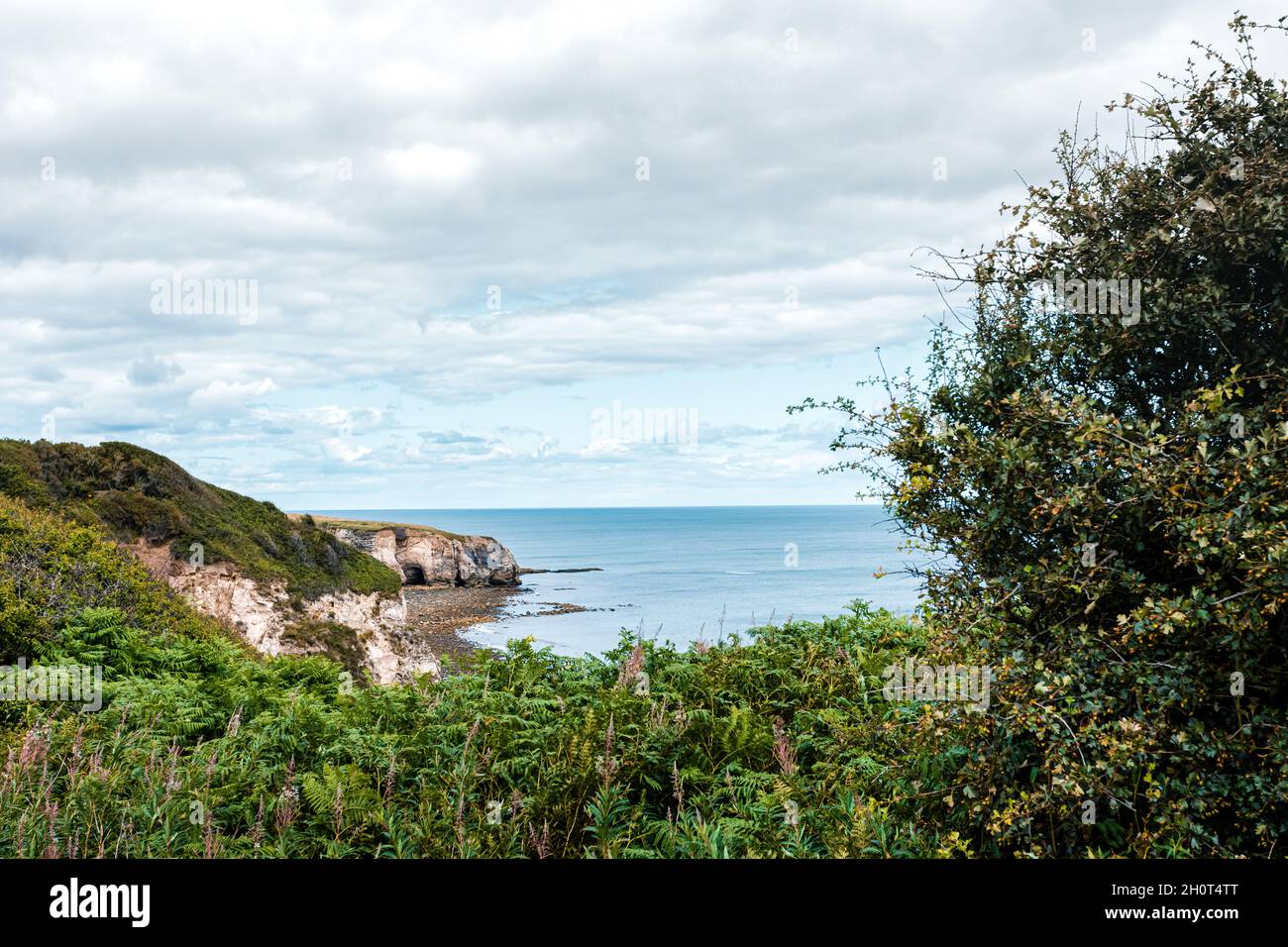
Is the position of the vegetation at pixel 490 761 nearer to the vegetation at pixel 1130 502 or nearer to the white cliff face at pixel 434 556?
the vegetation at pixel 1130 502

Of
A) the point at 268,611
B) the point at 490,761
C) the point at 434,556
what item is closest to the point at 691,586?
the point at 434,556

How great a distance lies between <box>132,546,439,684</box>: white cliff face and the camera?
818 inches

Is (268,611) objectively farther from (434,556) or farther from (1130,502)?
(434,556)

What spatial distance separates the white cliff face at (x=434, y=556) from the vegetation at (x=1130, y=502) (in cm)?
7842

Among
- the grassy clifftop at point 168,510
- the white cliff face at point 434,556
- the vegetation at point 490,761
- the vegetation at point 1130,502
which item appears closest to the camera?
the vegetation at point 1130,502

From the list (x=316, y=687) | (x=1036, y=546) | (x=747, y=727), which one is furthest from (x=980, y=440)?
(x=316, y=687)

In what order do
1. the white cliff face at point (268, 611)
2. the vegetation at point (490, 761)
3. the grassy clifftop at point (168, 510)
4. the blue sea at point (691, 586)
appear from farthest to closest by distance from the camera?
the blue sea at point (691, 586) → the white cliff face at point (268, 611) → the grassy clifftop at point (168, 510) → the vegetation at point (490, 761)

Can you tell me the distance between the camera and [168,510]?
21.8 meters

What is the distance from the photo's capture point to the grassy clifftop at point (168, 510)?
1920 centimetres

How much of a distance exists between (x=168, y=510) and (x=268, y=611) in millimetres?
3655

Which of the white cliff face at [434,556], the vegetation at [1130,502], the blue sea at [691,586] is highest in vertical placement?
the vegetation at [1130,502]

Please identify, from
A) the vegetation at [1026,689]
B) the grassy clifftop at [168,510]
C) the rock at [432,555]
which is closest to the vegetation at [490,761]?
the vegetation at [1026,689]

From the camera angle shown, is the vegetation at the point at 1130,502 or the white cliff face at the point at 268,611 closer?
the vegetation at the point at 1130,502
